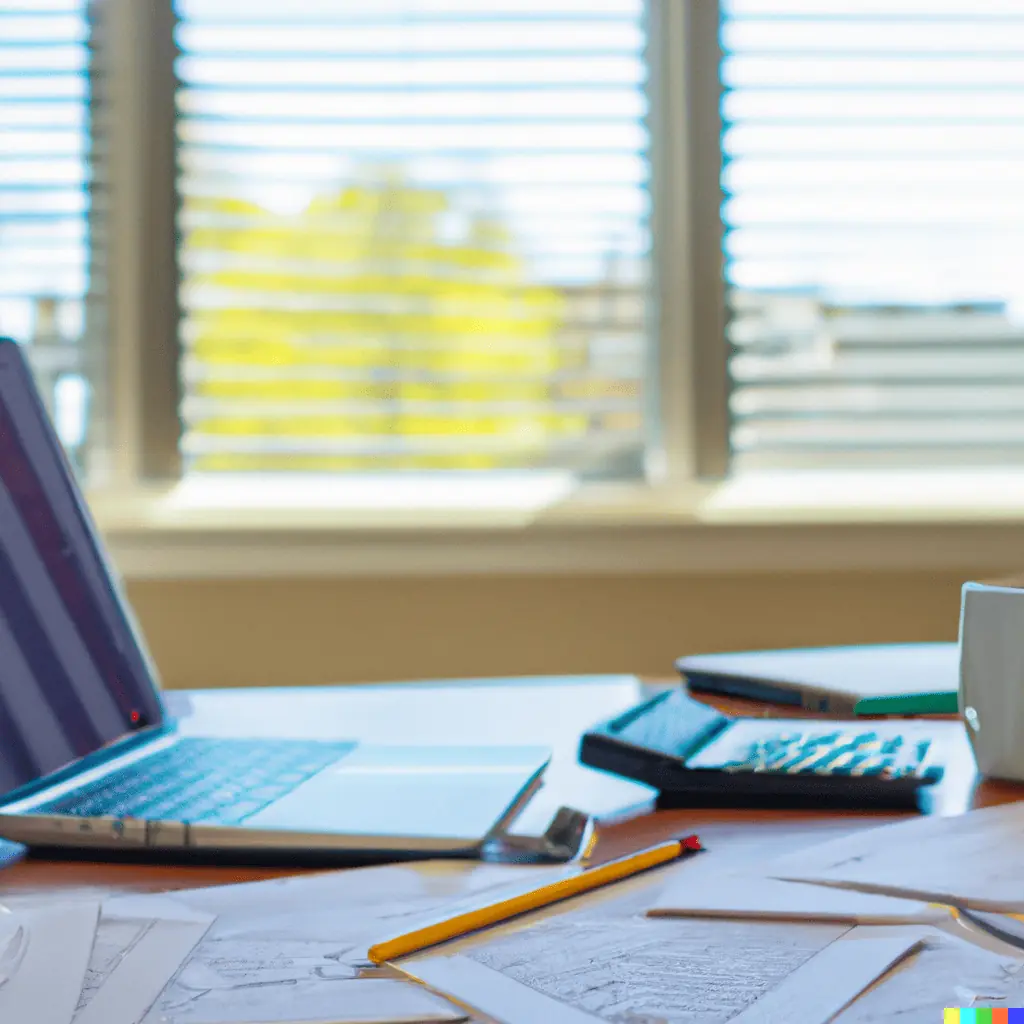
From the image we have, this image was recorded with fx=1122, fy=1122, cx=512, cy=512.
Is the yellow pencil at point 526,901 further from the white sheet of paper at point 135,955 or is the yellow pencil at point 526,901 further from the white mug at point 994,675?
the white mug at point 994,675

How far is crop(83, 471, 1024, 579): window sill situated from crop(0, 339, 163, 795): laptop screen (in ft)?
3.53

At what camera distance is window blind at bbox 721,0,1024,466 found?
1946 mm

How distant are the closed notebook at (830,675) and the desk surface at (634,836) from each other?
0.82 ft

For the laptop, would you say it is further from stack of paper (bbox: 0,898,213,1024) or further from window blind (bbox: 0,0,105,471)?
window blind (bbox: 0,0,105,471)

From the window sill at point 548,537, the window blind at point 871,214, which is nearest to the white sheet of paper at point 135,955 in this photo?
the window sill at point 548,537

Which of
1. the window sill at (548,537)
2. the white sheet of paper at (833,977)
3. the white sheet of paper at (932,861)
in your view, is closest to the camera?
the white sheet of paper at (833,977)

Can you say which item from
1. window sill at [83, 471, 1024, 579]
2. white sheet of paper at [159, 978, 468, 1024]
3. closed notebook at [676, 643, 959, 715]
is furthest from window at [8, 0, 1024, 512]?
white sheet of paper at [159, 978, 468, 1024]

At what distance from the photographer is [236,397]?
1930mm

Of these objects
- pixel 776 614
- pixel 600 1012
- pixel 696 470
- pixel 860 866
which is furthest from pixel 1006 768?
pixel 696 470

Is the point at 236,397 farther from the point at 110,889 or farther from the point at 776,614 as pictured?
the point at 110,889

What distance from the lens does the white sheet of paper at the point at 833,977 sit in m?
0.33

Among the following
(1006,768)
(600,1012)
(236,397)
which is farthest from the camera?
(236,397)

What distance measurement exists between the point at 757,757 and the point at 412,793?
20 cm

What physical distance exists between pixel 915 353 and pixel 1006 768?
1470 mm
